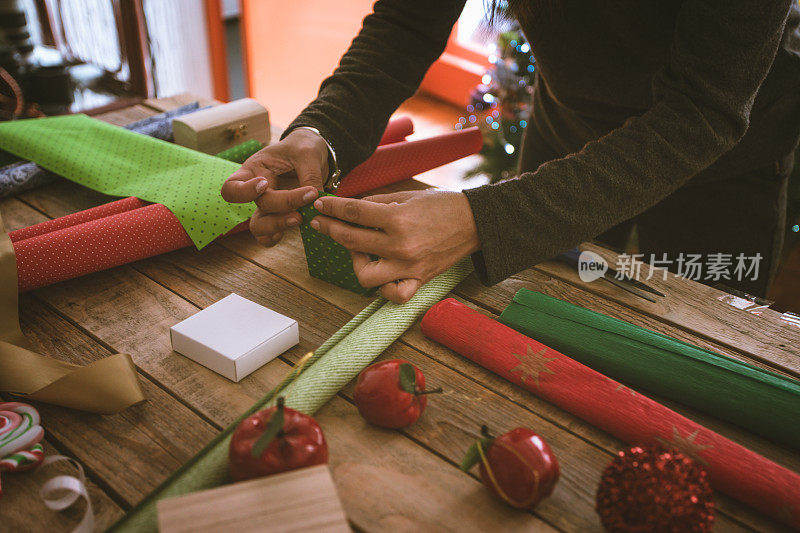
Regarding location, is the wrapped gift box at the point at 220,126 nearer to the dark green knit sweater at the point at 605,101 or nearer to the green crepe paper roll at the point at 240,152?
the green crepe paper roll at the point at 240,152

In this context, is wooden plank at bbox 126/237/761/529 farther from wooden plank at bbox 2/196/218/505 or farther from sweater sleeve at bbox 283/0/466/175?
sweater sleeve at bbox 283/0/466/175

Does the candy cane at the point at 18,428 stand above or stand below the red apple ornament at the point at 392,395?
below

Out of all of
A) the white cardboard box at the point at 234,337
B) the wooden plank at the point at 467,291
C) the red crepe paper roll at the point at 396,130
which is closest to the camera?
the white cardboard box at the point at 234,337

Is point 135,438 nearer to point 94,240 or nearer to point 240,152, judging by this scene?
point 94,240

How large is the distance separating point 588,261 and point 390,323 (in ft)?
1.41

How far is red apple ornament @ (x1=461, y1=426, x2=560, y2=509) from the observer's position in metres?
0.60

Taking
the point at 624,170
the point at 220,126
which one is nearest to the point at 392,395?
the point at 624,170

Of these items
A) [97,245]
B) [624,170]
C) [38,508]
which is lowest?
[38,508]

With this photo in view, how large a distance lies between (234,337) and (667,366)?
0.60 m

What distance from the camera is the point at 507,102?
277 centimetres

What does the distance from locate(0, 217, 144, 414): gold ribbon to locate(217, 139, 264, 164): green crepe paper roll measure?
2.10 feet

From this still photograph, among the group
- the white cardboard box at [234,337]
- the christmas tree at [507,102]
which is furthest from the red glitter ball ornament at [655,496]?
the christmas tree at [507,102]

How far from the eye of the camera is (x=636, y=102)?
3.76 ft

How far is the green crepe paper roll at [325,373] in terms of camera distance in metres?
0.62
